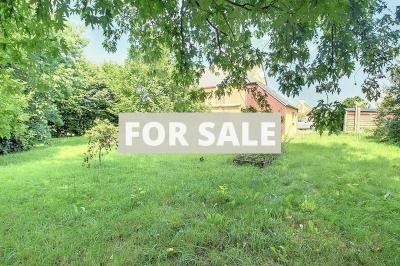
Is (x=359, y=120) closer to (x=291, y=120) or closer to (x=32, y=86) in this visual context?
(x=291, y=120)

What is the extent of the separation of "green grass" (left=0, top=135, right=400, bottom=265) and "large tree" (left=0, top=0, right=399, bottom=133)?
168cm

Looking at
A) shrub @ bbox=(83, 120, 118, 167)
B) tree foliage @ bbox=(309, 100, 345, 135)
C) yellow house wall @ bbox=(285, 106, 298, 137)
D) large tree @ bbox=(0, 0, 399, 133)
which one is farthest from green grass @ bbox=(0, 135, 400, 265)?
yellow house wall @ bbox=(285, 106, 298, 137)

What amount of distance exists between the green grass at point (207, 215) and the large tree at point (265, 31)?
1.68 m

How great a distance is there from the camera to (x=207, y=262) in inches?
130

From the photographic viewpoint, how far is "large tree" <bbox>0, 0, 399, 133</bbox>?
94.7 inches

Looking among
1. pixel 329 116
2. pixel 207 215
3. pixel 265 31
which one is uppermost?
pixel 265 31

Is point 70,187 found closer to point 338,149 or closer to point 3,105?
point 3,105

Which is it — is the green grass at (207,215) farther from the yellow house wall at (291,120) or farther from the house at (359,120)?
the yellow house wall at (291,120)

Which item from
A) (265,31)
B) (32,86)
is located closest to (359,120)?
(265,31)

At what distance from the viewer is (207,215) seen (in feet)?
13.9

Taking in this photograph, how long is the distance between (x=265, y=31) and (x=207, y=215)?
2321mm

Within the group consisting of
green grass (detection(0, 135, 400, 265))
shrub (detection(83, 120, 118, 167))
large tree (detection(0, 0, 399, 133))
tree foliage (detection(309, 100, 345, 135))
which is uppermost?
large tree (detection(0, 0, 399, 133))

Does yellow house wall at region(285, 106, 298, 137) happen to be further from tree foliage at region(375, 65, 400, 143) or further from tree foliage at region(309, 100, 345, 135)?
tree foliage at region(309, 100, 345, 135)

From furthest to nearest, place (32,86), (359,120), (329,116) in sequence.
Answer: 1. (359,120)
2. (32,86)
3. (329,116)
